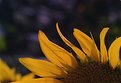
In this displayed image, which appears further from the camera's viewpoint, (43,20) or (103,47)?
(43,20)

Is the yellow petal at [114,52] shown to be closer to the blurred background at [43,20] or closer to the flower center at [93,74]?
the flower center at [93,74]

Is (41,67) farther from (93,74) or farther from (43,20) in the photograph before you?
(43,20)

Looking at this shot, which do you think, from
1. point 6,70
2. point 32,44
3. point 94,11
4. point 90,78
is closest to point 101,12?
point 94,11

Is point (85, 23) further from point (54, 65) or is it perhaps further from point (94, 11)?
point (54, 65)

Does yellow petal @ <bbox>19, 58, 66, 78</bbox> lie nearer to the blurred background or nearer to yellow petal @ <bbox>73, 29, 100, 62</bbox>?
yellow petal @ <bbox>73, 29, 100, 62</bbox>

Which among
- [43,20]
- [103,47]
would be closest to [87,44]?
Answer: [103,47]

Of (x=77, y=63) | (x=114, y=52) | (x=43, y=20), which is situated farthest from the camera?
(x=43, y=20)

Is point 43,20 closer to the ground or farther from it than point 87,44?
farther from it

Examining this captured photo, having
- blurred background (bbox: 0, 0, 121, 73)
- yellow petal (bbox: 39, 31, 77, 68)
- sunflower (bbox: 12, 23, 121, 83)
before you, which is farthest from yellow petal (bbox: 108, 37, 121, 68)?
blurred background (bbox: 0, 0, 121, 73)
